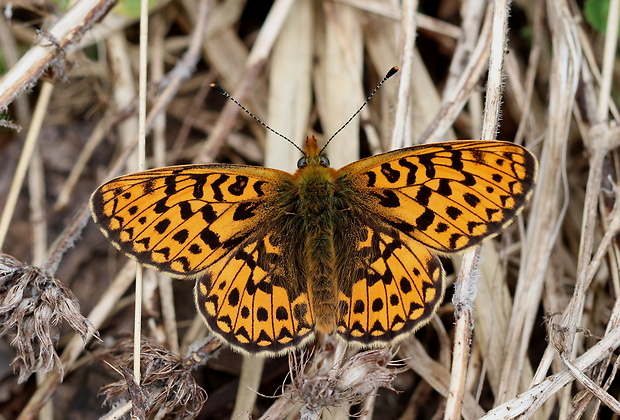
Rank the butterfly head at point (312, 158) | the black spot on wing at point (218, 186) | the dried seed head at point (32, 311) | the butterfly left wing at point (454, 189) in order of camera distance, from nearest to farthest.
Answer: the butterfly left wing at point (454, 189) < the dried seed head at point (32, 311) < the black spot on wing at point (218, 186) < the butterfly head at point (312, 158)

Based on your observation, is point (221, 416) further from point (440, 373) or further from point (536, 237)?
point (536, 237)

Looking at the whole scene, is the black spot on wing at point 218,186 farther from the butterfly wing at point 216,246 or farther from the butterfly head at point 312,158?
the butterfly head at point 312,158

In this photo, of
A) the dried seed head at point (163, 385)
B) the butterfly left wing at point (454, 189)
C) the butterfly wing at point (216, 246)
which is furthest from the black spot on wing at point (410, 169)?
the dried seed head at point (163, 385)

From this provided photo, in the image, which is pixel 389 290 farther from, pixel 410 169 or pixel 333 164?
pixel 333 164

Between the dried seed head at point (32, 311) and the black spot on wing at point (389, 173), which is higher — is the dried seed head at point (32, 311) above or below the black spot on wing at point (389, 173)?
below

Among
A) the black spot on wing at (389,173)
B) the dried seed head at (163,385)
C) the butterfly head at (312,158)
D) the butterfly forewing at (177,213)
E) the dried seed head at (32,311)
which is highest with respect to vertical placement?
the butterfly head at (312,158)

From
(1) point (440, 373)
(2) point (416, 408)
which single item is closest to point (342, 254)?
(1) point (440, 373)

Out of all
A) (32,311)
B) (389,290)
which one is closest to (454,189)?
(389,290)

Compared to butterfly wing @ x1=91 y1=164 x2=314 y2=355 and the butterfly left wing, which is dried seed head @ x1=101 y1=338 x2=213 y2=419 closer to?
butterfly wing @ x1=91 y1=164 x2=314 y2=355
